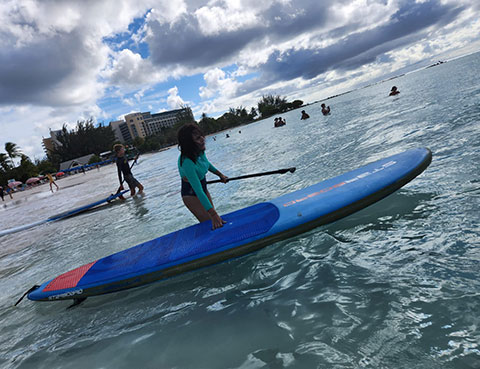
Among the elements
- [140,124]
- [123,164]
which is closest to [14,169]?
[123,164]

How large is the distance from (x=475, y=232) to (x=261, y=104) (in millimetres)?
129897

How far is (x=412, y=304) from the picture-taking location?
2287mm

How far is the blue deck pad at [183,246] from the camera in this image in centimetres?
342

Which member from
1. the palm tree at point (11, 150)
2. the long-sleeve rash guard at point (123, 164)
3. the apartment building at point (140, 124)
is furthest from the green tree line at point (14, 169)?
the apartment building at point (140, 124)

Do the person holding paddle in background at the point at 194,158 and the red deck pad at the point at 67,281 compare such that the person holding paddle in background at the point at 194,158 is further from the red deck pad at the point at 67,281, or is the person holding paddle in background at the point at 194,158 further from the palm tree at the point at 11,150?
the palm tree at the point at 11,150

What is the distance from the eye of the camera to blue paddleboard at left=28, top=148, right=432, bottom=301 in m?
3.41

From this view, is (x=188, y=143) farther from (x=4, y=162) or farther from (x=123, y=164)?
(x=4, y=162)

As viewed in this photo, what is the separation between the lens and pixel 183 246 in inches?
142

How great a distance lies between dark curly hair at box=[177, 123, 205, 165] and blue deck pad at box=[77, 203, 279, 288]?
40.7 inches

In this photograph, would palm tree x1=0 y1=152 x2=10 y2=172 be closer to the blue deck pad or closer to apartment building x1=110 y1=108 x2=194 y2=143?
the blue deck pad

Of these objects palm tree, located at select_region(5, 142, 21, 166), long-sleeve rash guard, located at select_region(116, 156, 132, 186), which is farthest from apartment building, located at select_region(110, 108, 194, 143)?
long-sleeve rash guard, located at select_region(116, 156, 132, 186)

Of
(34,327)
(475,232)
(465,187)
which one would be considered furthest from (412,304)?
(34,327)

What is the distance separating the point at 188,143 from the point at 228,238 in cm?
129

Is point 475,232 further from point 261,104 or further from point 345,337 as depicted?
point 261,104
